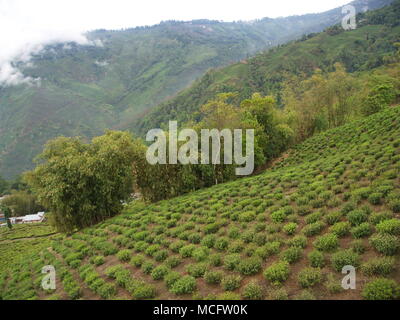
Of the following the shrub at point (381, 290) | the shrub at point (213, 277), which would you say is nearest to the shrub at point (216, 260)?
the shrub at point (213, 277)

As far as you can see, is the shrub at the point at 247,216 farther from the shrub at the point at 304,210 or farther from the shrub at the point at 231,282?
the shrub at the point at 231,282

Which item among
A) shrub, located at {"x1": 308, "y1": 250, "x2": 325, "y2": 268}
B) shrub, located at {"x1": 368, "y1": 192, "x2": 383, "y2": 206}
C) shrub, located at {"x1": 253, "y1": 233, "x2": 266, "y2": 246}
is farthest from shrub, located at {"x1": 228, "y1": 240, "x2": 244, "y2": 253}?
shrub, located at {"x1": 368, "y1": 192, "x2": 383, "y2": 206}

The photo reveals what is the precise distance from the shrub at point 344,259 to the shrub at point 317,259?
17.2 inches

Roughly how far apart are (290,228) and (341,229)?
8.70 ft

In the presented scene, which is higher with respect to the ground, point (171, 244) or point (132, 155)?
point (132, 155)

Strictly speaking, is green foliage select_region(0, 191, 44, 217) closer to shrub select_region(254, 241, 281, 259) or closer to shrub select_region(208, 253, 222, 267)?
shrub select_region(208, 253, 222, 267)

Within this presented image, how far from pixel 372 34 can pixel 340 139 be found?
657ft

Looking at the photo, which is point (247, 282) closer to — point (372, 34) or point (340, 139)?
point (340, 139)

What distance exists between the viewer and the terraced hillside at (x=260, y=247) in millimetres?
9844

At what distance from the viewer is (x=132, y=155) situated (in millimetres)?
33500

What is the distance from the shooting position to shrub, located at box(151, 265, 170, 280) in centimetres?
1380

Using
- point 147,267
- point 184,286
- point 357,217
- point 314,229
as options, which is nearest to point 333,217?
point 357,217

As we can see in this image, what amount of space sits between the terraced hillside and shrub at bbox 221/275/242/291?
4 cm
